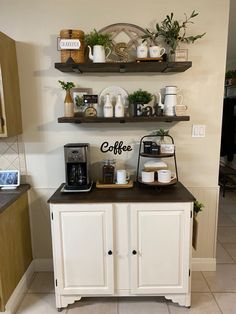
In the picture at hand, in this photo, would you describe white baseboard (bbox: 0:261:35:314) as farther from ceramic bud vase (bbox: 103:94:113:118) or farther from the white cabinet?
ceramic bud vase (bbox: 103:94:113:118)

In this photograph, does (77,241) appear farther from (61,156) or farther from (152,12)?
(152,12)

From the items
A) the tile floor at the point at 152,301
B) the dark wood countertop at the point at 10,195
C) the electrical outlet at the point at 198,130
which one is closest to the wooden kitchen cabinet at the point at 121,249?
the tile floor at the point at 152,301

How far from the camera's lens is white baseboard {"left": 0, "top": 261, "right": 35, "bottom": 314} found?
193 centimetres

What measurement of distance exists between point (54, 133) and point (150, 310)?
5.42 feet

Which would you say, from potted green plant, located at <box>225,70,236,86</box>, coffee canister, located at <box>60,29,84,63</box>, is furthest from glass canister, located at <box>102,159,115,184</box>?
potted green plant, located at <box>225,70,236,86</box>

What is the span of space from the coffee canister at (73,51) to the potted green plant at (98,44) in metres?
0.07

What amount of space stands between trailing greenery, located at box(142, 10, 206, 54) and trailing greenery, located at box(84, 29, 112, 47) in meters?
0.30

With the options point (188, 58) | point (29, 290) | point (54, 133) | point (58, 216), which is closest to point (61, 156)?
point (54, 133)

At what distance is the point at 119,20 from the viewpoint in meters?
2.16

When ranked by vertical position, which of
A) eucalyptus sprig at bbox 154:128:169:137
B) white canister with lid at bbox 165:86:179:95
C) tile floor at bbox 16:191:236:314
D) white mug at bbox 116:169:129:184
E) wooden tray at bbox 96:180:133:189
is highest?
white canister with lid at bbox 165:86:179:95

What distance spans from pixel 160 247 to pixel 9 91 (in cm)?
168

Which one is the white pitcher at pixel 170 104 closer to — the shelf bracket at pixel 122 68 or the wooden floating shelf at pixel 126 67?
the wooden floating shelf at pixel 126 67

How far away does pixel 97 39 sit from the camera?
6.72ft

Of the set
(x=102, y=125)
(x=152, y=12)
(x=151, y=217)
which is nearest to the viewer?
(x=151, y=217)
